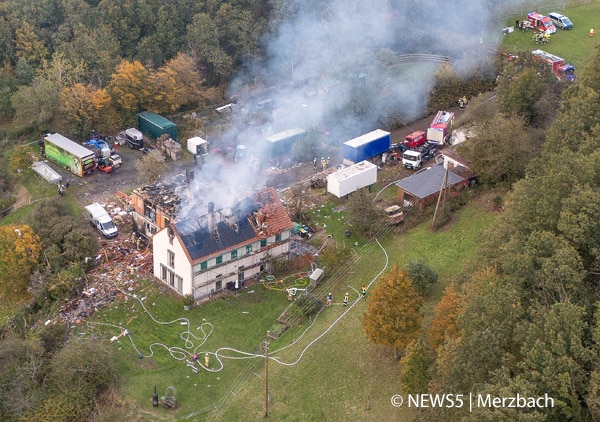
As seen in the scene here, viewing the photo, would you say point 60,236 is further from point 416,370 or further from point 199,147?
point 416,370

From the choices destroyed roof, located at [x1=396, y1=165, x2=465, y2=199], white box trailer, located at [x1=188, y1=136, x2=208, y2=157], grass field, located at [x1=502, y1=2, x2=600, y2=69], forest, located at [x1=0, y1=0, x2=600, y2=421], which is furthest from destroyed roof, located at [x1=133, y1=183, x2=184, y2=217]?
grass field, located at [x1=502, y1=2, x2=600, y2=69]

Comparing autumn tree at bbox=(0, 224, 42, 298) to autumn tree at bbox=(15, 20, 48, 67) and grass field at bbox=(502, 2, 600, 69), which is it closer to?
autumn tree at bbox=(15, 20, 48, 67)

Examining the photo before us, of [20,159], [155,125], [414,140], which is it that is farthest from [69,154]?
[414,140]

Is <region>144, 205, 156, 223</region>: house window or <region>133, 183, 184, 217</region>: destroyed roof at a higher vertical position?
<region>133, 183, 184, 217</region>: destroyed roof

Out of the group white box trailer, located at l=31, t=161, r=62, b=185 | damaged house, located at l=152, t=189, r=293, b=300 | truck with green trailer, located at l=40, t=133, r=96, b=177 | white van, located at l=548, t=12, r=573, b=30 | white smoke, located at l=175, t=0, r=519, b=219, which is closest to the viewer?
damaged house, located at l=152, t=189, r=293, b=300

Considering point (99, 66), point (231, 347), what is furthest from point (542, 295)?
point (99, 66)

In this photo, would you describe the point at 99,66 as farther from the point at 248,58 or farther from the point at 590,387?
the point at 590,387

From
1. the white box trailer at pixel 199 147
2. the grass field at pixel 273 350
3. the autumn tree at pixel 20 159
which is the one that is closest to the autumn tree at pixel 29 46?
the autumn tree at pixel 20 159
